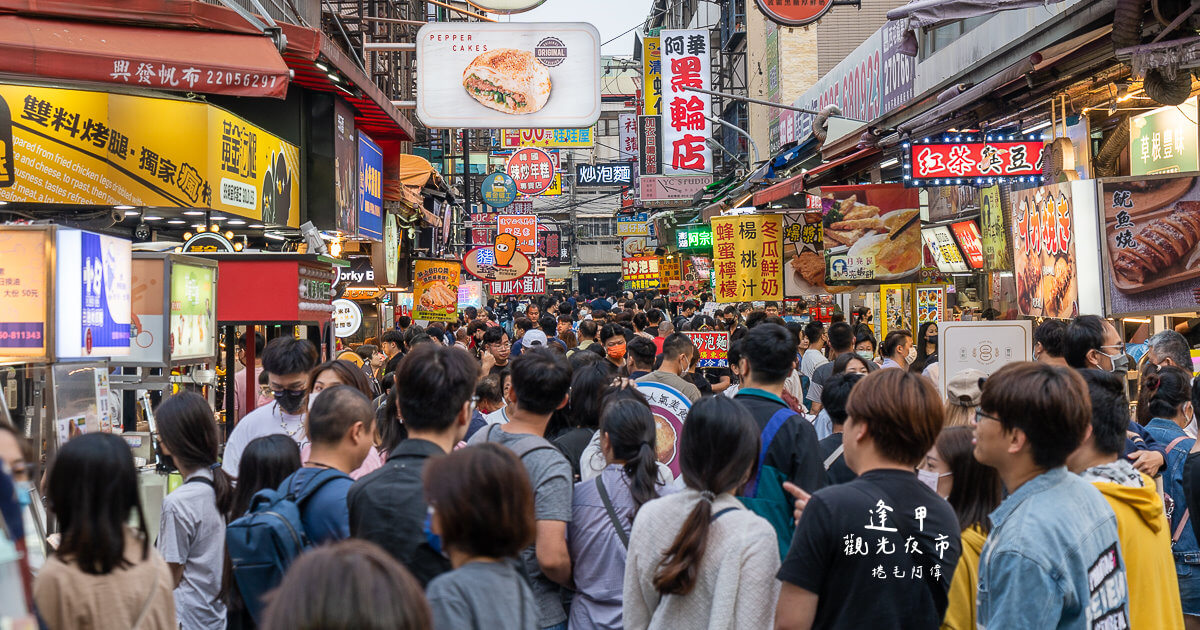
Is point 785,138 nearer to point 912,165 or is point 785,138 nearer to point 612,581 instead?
point 912,165

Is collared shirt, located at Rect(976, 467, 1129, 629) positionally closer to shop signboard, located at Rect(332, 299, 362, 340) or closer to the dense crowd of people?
the dense crowd of people

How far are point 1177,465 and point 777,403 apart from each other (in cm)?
224

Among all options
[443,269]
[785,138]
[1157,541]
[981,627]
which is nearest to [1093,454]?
[1157,541]

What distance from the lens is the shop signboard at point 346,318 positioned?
1431 cm

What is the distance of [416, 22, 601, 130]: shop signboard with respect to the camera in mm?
10914

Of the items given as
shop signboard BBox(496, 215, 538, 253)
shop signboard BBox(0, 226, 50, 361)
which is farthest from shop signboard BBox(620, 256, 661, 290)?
shop signboard BBox(0, 226, 50, 361)

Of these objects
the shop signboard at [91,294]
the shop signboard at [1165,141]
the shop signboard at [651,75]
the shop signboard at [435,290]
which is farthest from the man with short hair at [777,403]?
the shop signboard at [651,75]

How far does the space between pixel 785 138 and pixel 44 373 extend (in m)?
24.6

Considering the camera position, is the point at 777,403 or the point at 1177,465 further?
the point at 1177,465

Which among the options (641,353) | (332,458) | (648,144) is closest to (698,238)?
(648,144)

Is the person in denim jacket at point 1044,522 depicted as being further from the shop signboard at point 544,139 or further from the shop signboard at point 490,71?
the shop signboard at point 544,139

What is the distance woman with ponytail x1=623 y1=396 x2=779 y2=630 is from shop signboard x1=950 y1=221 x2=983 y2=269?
1007 cm

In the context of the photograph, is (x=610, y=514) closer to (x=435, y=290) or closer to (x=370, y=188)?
(x=370, y=188)

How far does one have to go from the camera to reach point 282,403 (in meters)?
6.36
